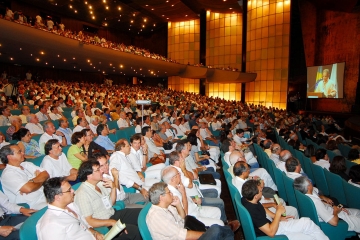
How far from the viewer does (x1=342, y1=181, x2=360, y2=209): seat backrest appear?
2994 mm

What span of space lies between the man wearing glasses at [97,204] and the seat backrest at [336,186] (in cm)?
241

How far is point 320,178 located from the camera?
3.85 metres

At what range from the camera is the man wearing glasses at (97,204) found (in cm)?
229

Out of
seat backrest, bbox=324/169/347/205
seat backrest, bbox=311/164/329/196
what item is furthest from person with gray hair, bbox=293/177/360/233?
seat backrest, bbox=311/164/329/196

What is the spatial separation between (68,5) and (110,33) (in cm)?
601

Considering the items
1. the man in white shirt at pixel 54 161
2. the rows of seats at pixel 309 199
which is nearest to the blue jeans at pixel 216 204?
the rows of seats at pixel 309 199

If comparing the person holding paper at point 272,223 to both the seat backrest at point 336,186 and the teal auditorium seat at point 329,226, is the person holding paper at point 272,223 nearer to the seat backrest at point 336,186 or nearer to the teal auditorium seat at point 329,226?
the teal auditorium seat at point 329,226

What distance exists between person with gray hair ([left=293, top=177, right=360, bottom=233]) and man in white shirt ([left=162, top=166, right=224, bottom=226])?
88 centimetres

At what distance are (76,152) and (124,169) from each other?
821 mm

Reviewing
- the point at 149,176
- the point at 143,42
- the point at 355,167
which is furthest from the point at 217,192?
the point at 143,42

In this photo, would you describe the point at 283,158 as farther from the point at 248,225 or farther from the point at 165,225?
the point at 165,225

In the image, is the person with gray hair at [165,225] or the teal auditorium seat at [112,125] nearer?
the person with gray hair at [165,225]

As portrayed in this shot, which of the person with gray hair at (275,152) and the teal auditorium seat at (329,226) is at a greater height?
the person with gray hair at (275,152)

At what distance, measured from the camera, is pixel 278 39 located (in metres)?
17.5
